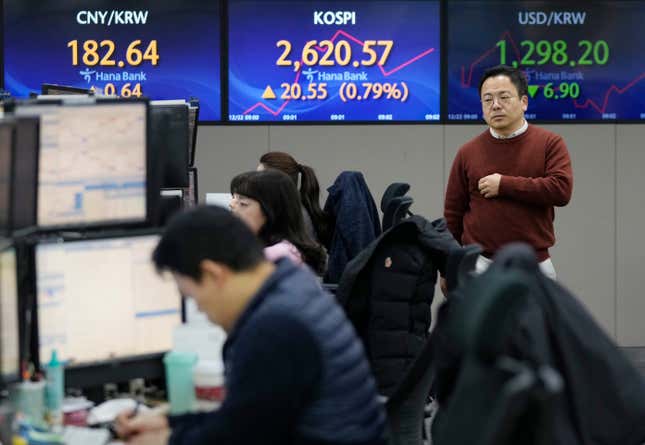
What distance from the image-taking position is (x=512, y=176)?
426cm

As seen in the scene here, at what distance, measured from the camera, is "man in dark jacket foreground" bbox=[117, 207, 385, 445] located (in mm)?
1680

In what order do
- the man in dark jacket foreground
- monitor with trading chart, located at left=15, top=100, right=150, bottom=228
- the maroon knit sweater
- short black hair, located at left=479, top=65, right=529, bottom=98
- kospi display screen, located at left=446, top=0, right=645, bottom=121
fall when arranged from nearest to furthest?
the man in dark jacket foreground
monitor with trading chart, located at left=15, top=100, right=150, bottom=228
the maroon knit sweater
short black hair, located at left=479, top=65, right=529, bottom=98
kospi display screen, located at left=446, top=0, right=645, bottom=121

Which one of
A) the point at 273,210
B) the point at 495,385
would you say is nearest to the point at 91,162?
the point at 273,210

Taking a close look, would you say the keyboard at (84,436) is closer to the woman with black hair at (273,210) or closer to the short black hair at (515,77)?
the woman with black hair at (273,210)

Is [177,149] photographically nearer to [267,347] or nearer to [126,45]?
[267,347]

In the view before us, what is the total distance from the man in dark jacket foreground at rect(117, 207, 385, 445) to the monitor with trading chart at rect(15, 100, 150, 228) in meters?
0.58

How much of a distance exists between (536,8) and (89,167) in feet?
14.2

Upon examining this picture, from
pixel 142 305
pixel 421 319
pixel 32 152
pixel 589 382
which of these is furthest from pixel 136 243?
pixel 421 319

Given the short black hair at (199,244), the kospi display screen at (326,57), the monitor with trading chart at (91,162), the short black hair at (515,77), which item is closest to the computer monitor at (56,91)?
the monitor with trading chart at (91,162)

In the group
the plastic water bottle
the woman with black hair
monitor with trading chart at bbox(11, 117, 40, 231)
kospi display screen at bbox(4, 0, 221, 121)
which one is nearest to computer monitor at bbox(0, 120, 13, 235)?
monitor with trading chart at bbox(11, 117, 40, 231)

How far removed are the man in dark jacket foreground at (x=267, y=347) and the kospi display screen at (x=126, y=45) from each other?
4262 millimetres

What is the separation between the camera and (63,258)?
87.2 inches

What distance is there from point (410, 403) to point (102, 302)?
96 centimetres

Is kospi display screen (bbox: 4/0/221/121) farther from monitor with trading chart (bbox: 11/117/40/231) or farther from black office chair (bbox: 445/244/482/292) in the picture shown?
black office chair (bbox: 445/244/482/292)
